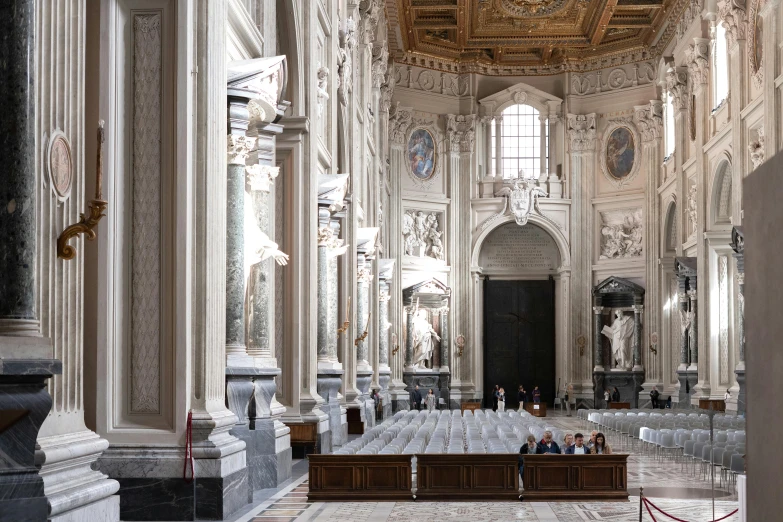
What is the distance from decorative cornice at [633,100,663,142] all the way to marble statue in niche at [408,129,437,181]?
24.9ft

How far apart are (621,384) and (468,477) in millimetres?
27322

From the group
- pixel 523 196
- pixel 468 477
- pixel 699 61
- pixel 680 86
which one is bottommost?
pixel 468 477

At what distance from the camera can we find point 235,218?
12.8 meters

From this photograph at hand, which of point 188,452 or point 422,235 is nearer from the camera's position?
point 188,452

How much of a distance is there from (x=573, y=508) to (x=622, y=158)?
30.2 metres

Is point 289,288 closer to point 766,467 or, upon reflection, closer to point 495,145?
point 766,467

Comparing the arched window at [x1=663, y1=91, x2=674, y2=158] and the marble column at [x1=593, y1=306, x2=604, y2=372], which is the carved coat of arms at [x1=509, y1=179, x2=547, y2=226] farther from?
the arched window at [x1=663, y1=91, x2=674, y2=158]

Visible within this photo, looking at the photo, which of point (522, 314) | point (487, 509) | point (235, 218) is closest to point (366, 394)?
point (487, 509)

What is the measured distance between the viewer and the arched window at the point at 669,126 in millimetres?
38188

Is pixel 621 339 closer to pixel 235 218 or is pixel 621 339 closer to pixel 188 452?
pixel 235 218

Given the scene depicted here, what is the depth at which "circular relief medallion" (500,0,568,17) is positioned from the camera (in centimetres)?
3769

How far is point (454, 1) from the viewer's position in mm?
37344

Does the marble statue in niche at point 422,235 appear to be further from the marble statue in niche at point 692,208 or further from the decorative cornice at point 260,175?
the decorative cornice at point 260,175

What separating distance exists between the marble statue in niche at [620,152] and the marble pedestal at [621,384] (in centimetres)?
730
